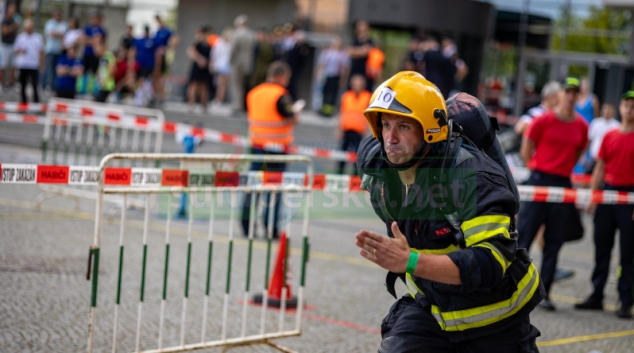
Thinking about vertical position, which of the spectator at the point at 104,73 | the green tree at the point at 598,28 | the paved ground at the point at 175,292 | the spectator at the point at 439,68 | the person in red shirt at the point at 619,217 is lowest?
the paved ground at the point at 175,292

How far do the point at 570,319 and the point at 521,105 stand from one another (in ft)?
47.2

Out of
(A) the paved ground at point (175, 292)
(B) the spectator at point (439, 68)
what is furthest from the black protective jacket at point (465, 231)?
(B) the spectator at point (439, 68)

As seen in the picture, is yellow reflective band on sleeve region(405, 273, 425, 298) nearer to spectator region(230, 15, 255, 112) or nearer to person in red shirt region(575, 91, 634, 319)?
person in red shirt region(575, 91, 634, 319)

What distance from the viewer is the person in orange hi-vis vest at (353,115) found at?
45.7 feet

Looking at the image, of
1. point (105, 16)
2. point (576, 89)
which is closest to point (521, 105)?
point (105, 16)

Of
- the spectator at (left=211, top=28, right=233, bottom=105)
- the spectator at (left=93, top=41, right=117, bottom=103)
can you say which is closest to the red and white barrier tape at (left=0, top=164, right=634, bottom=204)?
the spectator at (left=93, top=41, right=117, bottom=103)

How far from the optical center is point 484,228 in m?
2.93

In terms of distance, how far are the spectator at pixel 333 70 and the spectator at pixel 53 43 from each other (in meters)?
6.41

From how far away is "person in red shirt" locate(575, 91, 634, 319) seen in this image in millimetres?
7738

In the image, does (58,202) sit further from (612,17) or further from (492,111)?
(612,17)

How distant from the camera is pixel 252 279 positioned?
306 inches

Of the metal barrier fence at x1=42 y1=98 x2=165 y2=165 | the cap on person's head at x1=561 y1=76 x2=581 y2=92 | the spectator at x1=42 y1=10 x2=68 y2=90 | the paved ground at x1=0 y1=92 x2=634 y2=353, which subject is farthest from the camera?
the spectator at x1=42 y1=10 x2=68 y2=90

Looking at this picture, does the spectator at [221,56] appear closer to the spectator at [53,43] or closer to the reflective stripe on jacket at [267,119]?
the spectator at [53,43]

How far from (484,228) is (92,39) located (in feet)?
58.1
